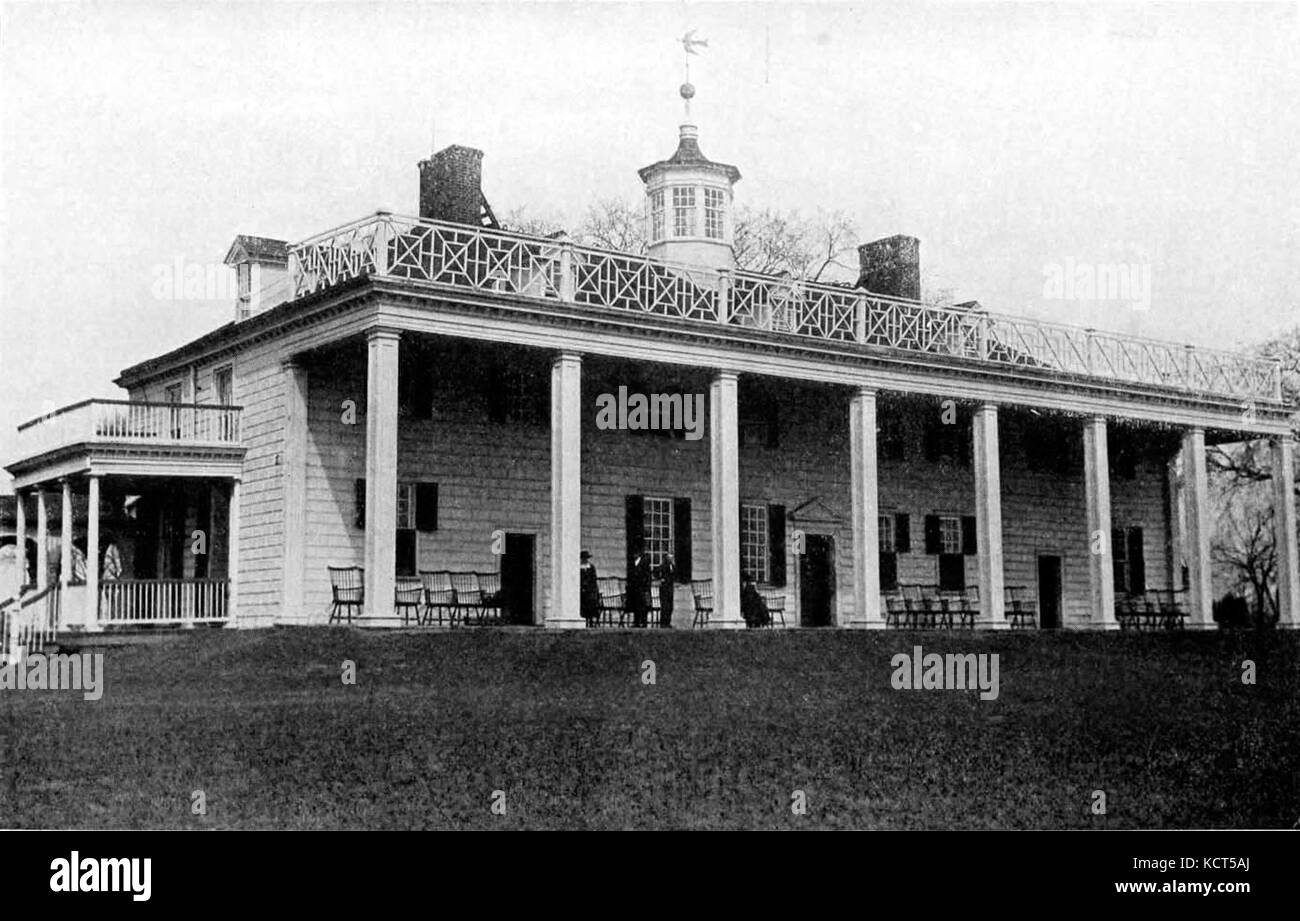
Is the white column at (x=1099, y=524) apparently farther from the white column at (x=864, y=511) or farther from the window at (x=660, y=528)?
the window at (x=660, y=528)

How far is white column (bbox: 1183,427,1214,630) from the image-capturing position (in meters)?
30.7

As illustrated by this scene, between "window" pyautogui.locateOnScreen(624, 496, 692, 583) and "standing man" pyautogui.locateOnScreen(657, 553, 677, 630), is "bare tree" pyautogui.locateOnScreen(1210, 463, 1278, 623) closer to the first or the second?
"window" pyautogui.locateOnScreen(624, 496, 692, 583)

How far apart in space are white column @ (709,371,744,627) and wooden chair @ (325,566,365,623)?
18.8 ft

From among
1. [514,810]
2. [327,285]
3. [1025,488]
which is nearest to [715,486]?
[327,285]

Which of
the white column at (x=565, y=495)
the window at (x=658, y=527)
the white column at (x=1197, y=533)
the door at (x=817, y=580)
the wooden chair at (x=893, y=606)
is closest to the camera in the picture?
the white column at (x=565, y=495)

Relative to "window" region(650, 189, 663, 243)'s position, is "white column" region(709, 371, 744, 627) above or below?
below

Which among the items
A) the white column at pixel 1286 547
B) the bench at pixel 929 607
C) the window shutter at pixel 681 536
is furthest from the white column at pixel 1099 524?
the window shutter at pixel 681 536

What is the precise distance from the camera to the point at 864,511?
26312 millimetres

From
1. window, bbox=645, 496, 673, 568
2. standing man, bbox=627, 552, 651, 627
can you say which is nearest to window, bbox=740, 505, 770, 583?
window, bbox=645, 496, 673, 568

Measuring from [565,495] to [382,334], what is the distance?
3.68m

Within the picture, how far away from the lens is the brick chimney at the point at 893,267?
33.3 meters

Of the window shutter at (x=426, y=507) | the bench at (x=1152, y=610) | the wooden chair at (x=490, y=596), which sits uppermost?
the window shutter at (x=426, y=507)

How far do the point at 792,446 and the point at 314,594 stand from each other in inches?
413

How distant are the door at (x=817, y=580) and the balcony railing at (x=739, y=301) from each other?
443 centimetres
